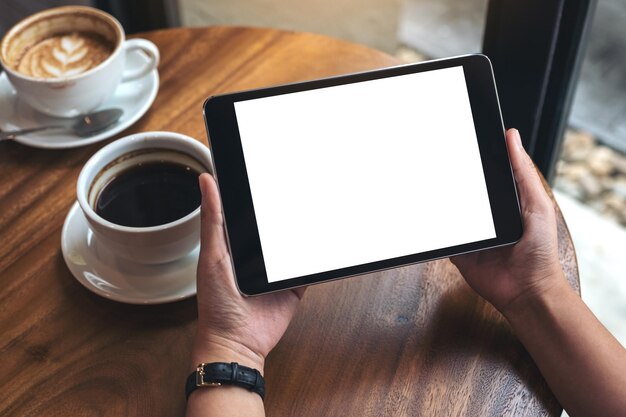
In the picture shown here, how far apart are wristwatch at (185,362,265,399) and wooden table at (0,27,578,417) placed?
4 centimetres

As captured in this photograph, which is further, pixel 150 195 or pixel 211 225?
pixel 150 195

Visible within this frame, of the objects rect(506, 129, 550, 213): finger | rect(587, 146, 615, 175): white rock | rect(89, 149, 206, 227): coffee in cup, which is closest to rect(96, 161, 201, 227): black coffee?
rect(89, 149, 206, 227): coffee in cup

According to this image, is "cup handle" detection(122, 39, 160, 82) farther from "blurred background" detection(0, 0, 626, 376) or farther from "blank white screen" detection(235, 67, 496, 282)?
"blurred background" detection(0, 0, 626, 376)

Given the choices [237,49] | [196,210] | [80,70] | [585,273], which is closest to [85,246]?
[196,210]

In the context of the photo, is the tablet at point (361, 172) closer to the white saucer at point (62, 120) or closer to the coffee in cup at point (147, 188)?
the coffee in cup at point (147, 188)

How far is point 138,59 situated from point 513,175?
571mm

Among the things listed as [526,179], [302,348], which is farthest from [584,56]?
[302,348]

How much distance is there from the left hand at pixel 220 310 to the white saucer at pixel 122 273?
0.07m

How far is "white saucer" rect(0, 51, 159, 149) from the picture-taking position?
2.88 feet

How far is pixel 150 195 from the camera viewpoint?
744 mm

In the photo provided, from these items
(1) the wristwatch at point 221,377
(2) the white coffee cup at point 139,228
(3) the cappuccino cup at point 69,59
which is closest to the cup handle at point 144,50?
(3) the cappuccino cup at point 69,59

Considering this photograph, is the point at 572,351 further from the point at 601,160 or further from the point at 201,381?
the point at 601,160

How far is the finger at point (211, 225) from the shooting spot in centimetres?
62

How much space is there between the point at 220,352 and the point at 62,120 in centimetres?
44
